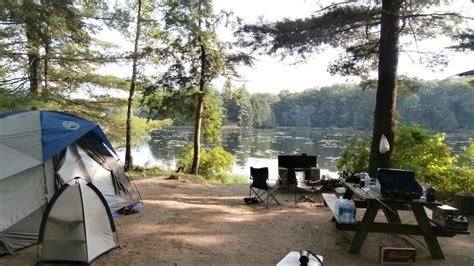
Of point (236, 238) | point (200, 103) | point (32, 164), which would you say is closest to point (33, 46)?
point (200, 103)

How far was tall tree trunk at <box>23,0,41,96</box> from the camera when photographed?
8717mm

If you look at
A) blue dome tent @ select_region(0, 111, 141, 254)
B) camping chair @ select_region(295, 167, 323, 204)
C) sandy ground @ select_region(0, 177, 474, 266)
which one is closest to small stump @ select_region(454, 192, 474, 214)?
sandy ground @ select_region(0, 177, 474, 266)

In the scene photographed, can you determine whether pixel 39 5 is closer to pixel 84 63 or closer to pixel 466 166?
pixel 84 63

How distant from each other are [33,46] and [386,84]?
9004 mm

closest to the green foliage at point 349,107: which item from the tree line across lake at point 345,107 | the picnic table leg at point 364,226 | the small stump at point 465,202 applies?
the tree line across lake at point 345,107

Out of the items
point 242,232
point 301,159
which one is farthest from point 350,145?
point 242,232

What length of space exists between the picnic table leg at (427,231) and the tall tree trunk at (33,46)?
28.9 feet

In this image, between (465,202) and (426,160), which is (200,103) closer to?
(426,160)

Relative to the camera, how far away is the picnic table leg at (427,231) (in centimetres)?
428

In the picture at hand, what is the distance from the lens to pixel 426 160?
932cm

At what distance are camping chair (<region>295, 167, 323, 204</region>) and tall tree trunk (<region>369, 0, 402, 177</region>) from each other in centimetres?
127

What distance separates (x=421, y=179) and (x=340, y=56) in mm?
3367

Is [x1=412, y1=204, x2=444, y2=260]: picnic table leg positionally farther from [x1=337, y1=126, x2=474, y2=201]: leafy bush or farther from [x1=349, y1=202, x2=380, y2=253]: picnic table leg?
[x1=337, y1=126, x2=474, y2=201]: leafy bush

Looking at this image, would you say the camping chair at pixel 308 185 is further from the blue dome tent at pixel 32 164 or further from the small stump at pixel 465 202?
the blue dome tent at pixel 32 164
